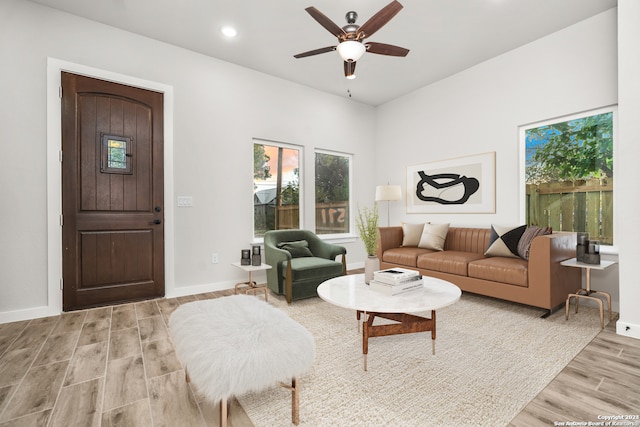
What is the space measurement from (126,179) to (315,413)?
3124 mm

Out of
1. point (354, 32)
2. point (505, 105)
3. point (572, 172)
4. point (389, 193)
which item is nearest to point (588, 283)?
point (572, 172)

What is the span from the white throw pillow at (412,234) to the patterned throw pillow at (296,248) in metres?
1.50

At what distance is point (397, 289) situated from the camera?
2.11 metres

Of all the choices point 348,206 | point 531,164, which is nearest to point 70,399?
point 348,206

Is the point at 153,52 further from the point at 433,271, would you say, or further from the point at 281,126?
the point at 433,271

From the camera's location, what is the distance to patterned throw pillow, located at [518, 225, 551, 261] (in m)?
3.17

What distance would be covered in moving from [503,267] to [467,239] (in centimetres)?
100

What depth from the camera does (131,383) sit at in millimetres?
1792

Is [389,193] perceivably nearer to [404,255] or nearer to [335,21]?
[404,255]

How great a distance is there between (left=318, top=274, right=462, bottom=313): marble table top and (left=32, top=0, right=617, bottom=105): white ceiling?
2688 mm

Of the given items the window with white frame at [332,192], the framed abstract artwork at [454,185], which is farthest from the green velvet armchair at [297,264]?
the framed abstract artwork at [454,185]

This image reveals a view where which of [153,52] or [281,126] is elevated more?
[153,52]

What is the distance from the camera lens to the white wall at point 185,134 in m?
2.81

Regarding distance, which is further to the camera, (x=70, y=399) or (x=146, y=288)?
(x=146, y=288)
